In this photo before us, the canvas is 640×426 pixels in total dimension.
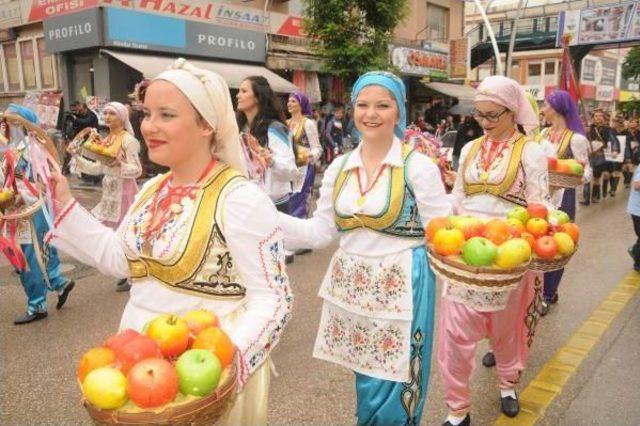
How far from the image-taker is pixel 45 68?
16047mm

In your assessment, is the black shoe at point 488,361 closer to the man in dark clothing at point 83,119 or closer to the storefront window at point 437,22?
the man in dark clothing at point 83,119

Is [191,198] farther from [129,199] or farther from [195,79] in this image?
[129,199]

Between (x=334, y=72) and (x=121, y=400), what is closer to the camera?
(x=121, y=400)

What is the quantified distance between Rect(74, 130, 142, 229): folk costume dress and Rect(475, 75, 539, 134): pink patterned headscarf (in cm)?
367

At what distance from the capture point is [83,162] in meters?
5.71

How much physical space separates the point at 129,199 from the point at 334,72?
37.0ft

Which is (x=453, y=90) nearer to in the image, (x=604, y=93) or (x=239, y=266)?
(x=239, y=266)

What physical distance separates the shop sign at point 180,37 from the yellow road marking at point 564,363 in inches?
483

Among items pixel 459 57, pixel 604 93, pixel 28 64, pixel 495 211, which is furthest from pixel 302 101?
pixel 604 93

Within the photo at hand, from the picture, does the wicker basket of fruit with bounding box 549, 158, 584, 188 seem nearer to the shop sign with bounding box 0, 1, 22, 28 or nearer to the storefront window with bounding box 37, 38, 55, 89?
the storefront window with bounding box 37, 38, 55, 89

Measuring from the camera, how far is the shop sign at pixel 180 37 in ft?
43.9

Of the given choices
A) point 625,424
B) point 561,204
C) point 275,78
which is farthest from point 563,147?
point 275,78

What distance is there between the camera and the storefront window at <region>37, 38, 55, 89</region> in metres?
15.9

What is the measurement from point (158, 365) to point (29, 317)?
4044mm
